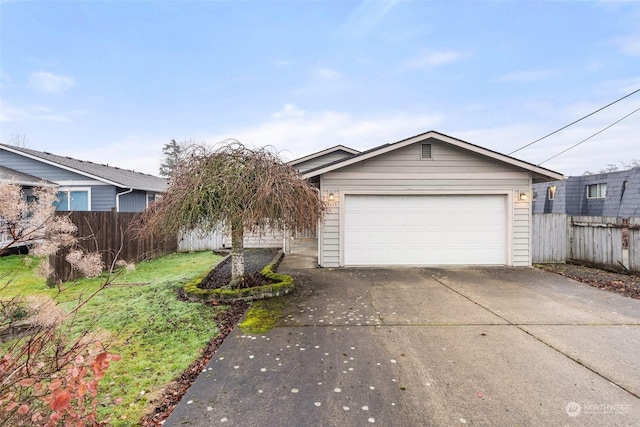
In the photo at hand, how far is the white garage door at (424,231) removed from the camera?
8.52 meters

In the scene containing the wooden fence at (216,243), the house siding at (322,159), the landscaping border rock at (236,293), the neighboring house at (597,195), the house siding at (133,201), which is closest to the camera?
the landscaping border rock at (236,293)

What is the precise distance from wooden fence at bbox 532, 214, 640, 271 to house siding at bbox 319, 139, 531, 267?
1.43m

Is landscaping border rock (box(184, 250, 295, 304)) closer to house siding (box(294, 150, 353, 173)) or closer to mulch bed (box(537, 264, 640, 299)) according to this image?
mulch bed (box(537, 264, 640, 299))

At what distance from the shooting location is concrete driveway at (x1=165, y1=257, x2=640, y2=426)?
243 cm

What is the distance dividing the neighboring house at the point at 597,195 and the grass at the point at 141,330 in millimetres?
17698

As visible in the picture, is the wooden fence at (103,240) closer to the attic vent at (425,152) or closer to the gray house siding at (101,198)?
the gray house siding at (101,198)

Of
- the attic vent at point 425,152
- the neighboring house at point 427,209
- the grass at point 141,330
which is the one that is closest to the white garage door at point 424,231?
the neighboring house at point 427,209

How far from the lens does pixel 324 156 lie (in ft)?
45.6

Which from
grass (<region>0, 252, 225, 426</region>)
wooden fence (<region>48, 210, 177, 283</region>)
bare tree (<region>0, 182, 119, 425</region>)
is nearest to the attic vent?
grass (<region>0, 252, 225, 426</region>)

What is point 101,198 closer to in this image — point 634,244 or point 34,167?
point 34,167

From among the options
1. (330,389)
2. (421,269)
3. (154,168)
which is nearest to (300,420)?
(330,389)

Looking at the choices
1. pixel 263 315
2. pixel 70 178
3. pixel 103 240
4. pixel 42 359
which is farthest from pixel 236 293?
pixel 70 178

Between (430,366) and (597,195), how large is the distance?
22.1 meters

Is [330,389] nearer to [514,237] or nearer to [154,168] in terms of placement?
[514,237]
